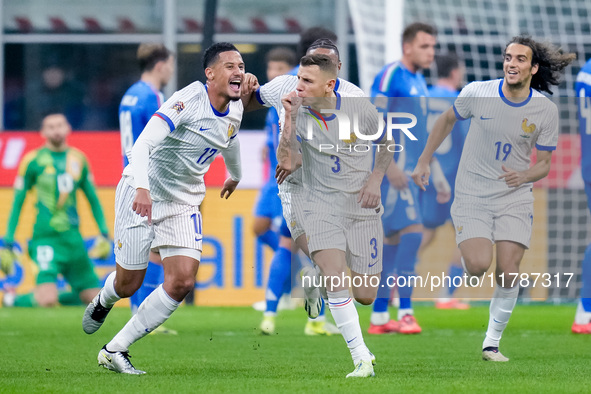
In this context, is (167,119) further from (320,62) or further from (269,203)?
(269,203)

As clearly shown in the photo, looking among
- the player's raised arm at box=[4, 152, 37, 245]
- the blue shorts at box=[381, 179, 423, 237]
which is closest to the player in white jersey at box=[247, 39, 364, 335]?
the blue shorts at box=[381, 179, 423, 237]

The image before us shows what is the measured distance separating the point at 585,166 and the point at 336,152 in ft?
10.4

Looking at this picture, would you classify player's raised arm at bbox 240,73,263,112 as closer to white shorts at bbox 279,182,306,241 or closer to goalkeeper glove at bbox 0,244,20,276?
white shorts at bbox 279,182,306,241

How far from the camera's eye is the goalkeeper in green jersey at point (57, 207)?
11.3 meters

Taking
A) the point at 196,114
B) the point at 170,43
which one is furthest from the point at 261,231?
the point at 170,43

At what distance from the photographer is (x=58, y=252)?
1141 cm

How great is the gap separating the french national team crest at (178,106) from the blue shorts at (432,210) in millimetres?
3545

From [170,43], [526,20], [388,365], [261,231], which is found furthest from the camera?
[170,43]

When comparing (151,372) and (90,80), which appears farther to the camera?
(90,80)

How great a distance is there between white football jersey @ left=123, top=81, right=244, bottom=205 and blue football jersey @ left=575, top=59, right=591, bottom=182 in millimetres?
3358

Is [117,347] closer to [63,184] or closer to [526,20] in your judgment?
[63,184]

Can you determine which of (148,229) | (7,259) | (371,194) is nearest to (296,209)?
(371,194)

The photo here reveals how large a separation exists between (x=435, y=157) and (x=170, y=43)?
830 centimetres

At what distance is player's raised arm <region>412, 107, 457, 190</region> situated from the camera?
23.3ft
